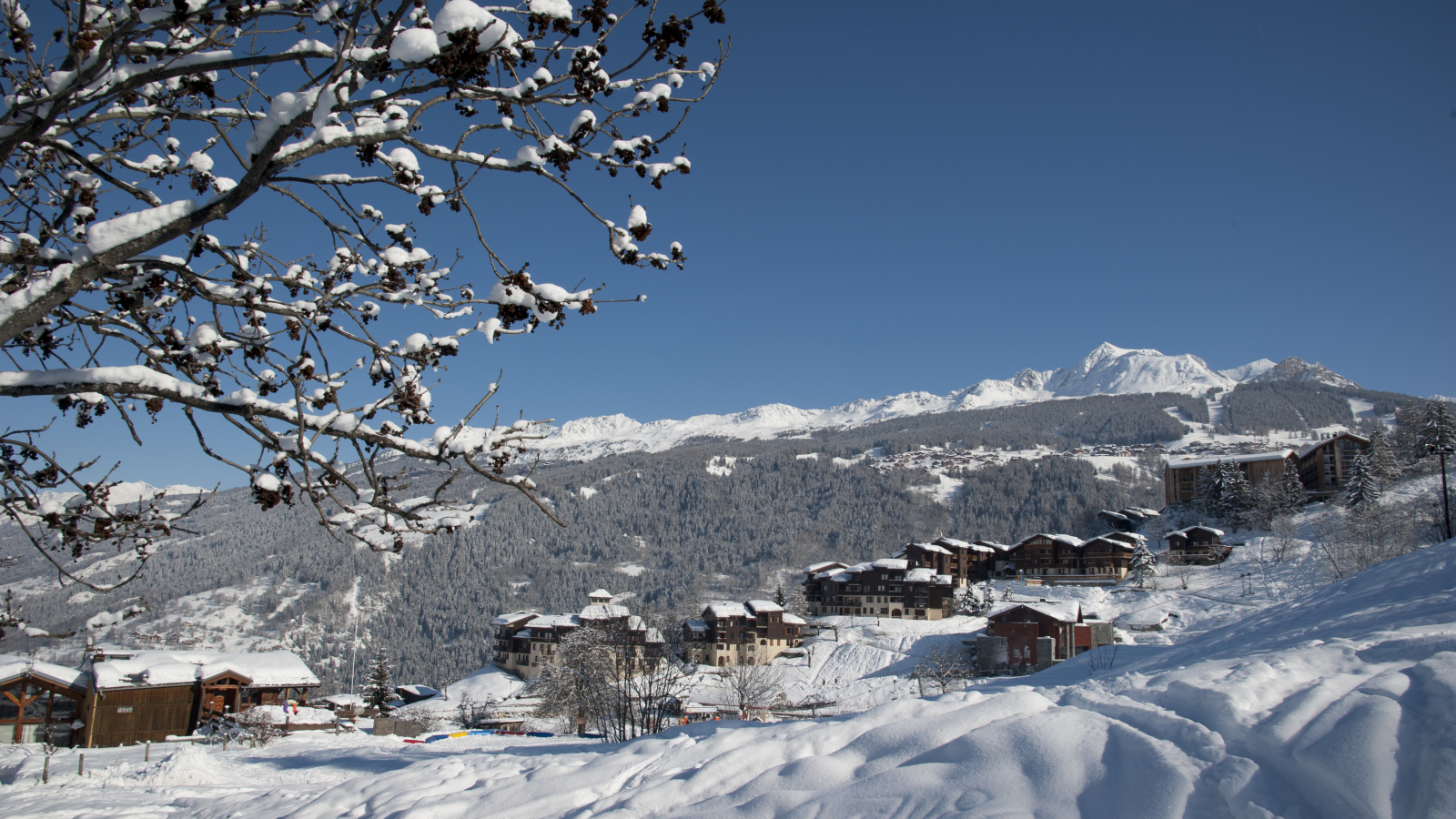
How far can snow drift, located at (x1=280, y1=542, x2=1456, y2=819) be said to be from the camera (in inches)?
136

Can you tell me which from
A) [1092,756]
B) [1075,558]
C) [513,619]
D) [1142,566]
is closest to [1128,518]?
[1075,558]

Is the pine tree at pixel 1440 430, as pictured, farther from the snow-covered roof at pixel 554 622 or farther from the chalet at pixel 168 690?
the chalet at pixel 168 690

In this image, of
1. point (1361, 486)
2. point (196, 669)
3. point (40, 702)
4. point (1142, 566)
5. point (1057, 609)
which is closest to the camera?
point (40, 702)

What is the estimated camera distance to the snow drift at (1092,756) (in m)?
3.46

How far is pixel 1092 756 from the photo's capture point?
13.4 ft

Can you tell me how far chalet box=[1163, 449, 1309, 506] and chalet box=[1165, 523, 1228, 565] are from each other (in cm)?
1013

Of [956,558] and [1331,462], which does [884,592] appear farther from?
[1331,462]

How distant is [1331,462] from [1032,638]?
49316 millimetres

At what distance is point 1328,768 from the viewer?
3439mm

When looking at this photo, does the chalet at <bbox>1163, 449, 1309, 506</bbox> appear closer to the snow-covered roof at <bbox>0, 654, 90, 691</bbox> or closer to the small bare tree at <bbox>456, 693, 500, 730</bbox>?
the small bare tree at <bbox>456, 693, 500, 730</bbox>

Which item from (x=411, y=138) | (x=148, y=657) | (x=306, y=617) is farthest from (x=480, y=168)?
(x=306, y=617)

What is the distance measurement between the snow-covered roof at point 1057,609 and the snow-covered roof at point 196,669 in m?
44.1

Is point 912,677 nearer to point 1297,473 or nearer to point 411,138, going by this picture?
point 411,138

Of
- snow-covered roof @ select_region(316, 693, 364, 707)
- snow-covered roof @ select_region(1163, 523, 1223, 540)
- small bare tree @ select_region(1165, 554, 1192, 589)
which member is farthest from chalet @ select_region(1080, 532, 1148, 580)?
snow-covered roof @ select_region(316, 693, 364, 707)
